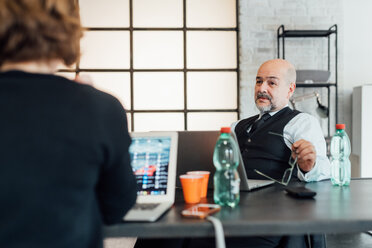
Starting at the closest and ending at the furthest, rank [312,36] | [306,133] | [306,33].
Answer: [306,133] < [306,33] < [312,36]

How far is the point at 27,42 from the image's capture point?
28.4 inches

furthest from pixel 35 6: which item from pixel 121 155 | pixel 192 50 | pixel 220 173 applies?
pixel 192 50

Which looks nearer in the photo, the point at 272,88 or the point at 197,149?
the point at 197,149

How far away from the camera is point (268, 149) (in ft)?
6.21

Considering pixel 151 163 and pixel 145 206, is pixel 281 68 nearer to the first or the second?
pixel 151 163

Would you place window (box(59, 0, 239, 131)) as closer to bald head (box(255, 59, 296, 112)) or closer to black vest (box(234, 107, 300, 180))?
bald head (box(255, 59, 296, 112))

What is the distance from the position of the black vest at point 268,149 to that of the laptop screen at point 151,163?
77 centimetres

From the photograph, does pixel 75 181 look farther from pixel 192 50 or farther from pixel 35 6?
pixel 192 50

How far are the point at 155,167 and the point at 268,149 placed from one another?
91 centimetres

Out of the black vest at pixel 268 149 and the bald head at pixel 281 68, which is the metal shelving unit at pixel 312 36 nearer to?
the bald head at pixel 281 68

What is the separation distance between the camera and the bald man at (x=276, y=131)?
1.83m

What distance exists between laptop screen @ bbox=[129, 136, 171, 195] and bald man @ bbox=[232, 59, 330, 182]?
0.70 meters

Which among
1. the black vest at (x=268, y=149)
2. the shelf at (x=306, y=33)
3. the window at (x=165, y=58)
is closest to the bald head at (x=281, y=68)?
the black vest at (x=268, y=149)

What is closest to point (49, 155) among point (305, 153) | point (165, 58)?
point (305, 153)
